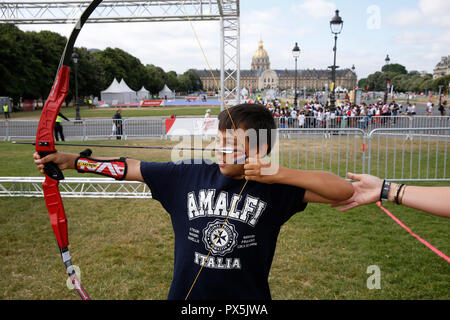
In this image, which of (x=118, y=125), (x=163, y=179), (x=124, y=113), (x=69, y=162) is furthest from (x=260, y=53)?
(x=163, y=179)

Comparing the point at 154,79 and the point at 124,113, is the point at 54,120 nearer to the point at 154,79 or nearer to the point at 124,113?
the point at 124,113

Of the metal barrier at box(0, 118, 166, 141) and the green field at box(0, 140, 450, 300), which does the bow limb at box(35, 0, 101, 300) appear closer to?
the green field at box(0, 140, 450, 300)

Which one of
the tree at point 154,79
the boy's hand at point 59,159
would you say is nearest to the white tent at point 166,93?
the tree at point 154,79

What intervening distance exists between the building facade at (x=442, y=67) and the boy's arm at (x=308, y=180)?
151694 millimetres

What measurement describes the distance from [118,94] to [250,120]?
58512mm

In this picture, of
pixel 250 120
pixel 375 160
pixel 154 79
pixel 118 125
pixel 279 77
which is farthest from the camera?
pixel 279 77

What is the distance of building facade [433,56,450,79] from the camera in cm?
13010

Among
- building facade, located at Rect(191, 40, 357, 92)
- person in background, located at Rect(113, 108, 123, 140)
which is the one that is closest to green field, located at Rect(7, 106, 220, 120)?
person in background, located at Rect(113, 108, 123, 140)

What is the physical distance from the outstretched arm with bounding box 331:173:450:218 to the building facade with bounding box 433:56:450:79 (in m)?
152

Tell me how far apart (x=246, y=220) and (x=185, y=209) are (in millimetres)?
371

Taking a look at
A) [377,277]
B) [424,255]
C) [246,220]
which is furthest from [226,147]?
[424,255]

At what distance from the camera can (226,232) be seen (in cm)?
195

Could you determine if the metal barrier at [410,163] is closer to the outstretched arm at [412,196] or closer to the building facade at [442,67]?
the outstretched arm at [412,196]

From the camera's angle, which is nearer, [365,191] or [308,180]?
[308,180]
